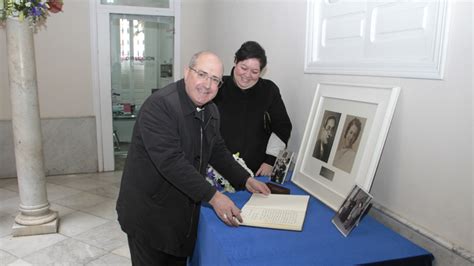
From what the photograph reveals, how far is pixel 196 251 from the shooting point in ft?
5.66

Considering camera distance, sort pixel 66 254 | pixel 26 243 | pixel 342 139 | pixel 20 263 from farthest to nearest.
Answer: pixel 26 243, pixel 66 254, pixel 20 263, pixel 342 139

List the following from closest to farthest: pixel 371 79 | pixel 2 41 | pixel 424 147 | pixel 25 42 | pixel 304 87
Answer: pixel 424 147 → pixel 371 79 → pixel 304 87 → pixel 25 42 → pixel 2 41

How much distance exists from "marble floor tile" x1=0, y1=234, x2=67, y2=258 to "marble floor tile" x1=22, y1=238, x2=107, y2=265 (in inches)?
2.8

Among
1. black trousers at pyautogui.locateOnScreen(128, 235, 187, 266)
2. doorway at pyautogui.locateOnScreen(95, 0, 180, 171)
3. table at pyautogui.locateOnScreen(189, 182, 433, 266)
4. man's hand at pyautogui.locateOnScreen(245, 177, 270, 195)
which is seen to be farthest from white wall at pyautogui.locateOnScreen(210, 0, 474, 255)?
doorway at pyautogui.locateOnScreen(95, 0, 180, 171)

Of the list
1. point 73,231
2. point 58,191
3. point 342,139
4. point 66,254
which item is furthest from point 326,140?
point 58,191

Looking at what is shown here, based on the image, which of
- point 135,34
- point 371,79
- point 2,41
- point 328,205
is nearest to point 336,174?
point 328,205

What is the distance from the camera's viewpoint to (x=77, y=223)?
337 centimetres

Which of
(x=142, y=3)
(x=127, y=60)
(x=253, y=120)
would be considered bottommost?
(x=253, y=120)

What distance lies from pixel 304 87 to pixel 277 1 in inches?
29.6

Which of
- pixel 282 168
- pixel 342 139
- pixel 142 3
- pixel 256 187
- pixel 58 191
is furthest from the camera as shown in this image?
pixel 142 3

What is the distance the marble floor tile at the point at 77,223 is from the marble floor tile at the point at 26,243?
0.12 m

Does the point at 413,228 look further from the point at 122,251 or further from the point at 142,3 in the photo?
the point at 142,3

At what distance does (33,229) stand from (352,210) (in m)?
2.74

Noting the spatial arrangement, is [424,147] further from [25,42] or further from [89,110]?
[89,110]
